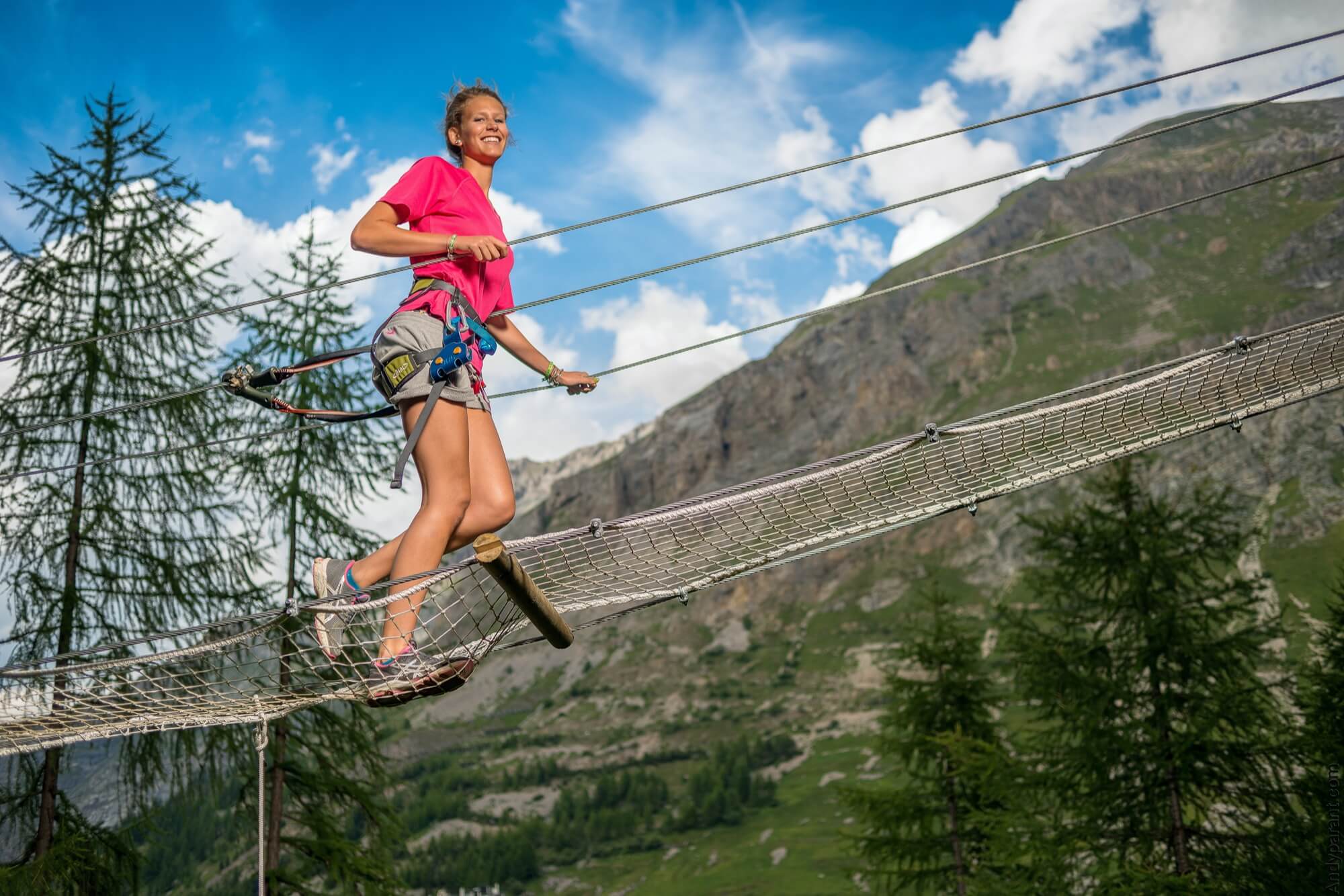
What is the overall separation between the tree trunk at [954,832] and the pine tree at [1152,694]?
2.08m

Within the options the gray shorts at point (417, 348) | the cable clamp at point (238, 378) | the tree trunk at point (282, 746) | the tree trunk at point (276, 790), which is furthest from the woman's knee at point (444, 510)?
the tree trunk at point (276, 790)

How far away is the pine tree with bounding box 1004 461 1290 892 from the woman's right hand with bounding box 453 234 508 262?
11583 mm

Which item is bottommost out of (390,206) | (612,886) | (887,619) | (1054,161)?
(612,886)

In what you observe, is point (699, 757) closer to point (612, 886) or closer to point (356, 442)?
point (612, 886)

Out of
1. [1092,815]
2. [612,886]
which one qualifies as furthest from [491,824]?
[1092,815]

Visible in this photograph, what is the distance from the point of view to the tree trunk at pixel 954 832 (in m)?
18.5

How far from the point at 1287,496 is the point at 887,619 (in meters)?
65.9

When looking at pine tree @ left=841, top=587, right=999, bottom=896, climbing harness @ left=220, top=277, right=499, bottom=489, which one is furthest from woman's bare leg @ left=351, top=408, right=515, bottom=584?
pine tree @ left=841, top=587, right=999, bottom=896

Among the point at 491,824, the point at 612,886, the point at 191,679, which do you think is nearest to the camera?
the point at 191,679

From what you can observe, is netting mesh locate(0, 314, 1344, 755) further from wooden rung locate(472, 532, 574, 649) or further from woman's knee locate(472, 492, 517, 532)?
woman's knee locate(472, 492, 517, 532)

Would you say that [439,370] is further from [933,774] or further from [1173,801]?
[933,774]

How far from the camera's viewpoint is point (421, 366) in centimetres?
395

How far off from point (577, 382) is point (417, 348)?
1128 millimetres

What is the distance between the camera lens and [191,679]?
11086 mm
